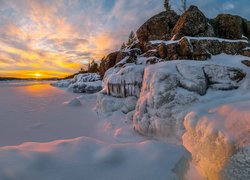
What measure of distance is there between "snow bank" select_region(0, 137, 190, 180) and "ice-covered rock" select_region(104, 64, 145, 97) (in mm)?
4942

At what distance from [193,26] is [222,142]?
11.4 meters

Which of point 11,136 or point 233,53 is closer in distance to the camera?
point 11,136

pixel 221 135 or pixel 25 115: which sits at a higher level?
pixel 221 135

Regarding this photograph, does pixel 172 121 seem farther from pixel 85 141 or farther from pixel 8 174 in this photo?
pixel 8 174

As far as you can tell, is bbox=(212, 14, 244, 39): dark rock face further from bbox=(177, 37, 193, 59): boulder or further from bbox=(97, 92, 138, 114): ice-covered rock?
bbox=(97, 92, 138, 114): ice-covered rock

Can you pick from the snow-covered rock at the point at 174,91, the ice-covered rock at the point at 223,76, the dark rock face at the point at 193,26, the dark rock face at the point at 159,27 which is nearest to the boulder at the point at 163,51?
the dark rock face at the point at 193,26

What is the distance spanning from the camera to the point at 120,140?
5180 millimetres

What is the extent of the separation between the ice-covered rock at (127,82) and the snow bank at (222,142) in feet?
13.5

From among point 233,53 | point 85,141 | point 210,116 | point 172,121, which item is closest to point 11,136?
point 85,141

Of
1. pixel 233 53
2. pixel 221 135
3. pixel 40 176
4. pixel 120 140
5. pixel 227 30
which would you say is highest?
pixel 227 30

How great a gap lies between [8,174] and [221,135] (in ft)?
9.34

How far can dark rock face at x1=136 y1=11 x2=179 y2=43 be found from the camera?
49.3ft

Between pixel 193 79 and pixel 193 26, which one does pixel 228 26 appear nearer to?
pixel 193 26

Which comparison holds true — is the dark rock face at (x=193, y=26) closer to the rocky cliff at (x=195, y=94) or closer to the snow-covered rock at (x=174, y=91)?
the rocky cliff at (x=195, y=94)
